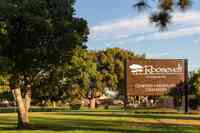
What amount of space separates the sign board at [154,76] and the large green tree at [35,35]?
132 ft

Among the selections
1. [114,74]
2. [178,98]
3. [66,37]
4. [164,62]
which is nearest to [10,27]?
[66,37]

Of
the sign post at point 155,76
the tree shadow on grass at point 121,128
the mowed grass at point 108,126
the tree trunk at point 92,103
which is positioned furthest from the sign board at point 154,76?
the tree trunk at point 92,103

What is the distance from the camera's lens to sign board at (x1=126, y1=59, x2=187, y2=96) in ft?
248

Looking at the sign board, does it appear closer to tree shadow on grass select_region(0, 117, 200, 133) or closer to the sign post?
the sign post

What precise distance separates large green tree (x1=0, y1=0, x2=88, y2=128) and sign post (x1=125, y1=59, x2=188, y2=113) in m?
40.3

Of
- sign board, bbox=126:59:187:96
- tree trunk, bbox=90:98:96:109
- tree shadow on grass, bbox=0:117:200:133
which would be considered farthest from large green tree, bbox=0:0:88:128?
tree trunk, bbox=90:98:96:109

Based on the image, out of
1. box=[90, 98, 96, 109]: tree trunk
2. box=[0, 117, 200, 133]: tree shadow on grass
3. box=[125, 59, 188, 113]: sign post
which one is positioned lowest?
box=[0, 117, 200, 133]: tree shadow on grass

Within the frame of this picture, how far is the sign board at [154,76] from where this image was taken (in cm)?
7562

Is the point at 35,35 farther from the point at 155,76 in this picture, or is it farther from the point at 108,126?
the point at 155,76

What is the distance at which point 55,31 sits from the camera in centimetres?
3416

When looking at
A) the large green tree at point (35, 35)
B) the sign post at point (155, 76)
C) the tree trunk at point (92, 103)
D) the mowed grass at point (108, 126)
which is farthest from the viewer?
the tree trunk at point (92, 103)

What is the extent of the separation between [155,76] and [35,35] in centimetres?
4396

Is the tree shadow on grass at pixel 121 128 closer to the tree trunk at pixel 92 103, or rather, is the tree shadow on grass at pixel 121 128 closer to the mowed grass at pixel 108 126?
the mowed grass at pixel 108 126

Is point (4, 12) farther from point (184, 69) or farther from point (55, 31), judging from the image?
point (184, 69)
